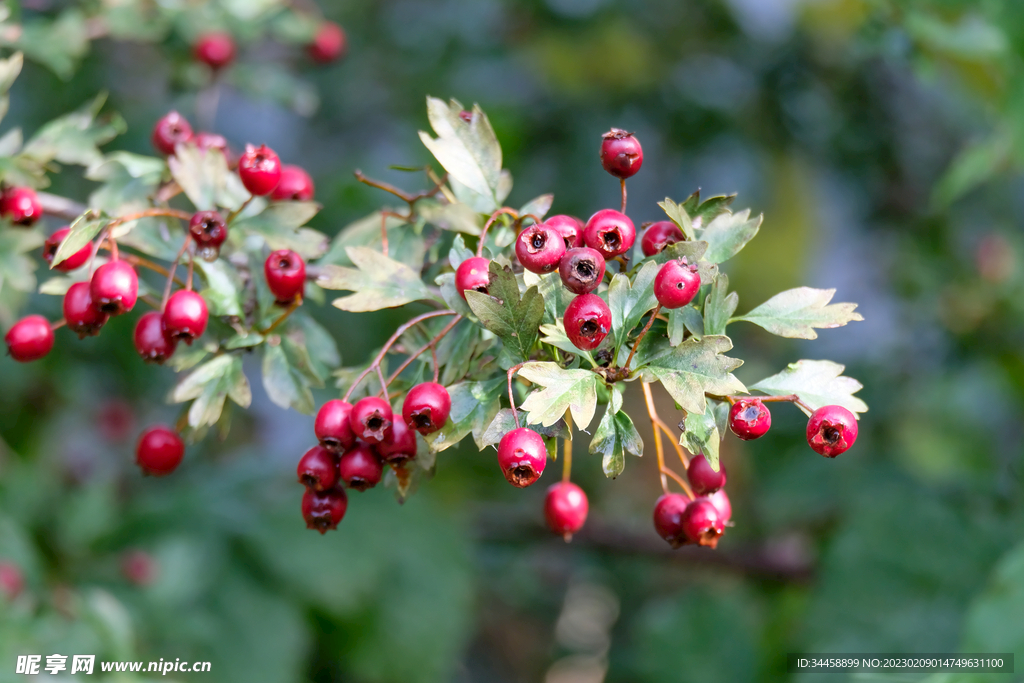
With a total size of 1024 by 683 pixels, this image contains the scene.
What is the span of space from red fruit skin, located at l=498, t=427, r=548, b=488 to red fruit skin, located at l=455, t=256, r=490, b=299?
5.9 inches

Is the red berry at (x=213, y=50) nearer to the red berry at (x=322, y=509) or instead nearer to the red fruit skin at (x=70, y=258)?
the red fruit skin at (x=70, y=258)

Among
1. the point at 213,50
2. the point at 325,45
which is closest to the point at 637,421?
the point at 325,45

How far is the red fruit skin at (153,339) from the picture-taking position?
0.77 metres

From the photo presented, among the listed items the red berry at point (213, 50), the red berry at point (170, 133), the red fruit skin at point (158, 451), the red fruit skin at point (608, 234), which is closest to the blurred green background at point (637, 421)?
the red berry at point (213, 50)

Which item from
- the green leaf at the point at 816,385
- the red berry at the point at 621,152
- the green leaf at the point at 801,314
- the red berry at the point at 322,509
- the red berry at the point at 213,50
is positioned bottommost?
the red berry at the point at 322,509

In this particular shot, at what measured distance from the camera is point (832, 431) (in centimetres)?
64

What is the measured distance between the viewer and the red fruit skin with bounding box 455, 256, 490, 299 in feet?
2.26

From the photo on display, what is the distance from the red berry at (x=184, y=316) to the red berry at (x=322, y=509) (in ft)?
0.65

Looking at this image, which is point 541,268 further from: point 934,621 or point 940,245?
point 940,245

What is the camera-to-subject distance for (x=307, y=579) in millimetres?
2072

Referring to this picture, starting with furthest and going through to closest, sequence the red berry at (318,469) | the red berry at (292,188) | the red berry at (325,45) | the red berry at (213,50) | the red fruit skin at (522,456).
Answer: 1. the red berry at (325,45)
2. the red berry at (213,50)
3. the red berry at (292,188)
4. the red berry at (318,469)
5. the red fruit skin at (522,456)

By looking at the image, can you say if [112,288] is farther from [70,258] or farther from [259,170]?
[259,170]

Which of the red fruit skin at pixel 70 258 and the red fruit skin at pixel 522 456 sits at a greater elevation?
the red fruit skin at pixel 522 456

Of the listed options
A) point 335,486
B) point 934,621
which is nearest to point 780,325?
point 335,486
